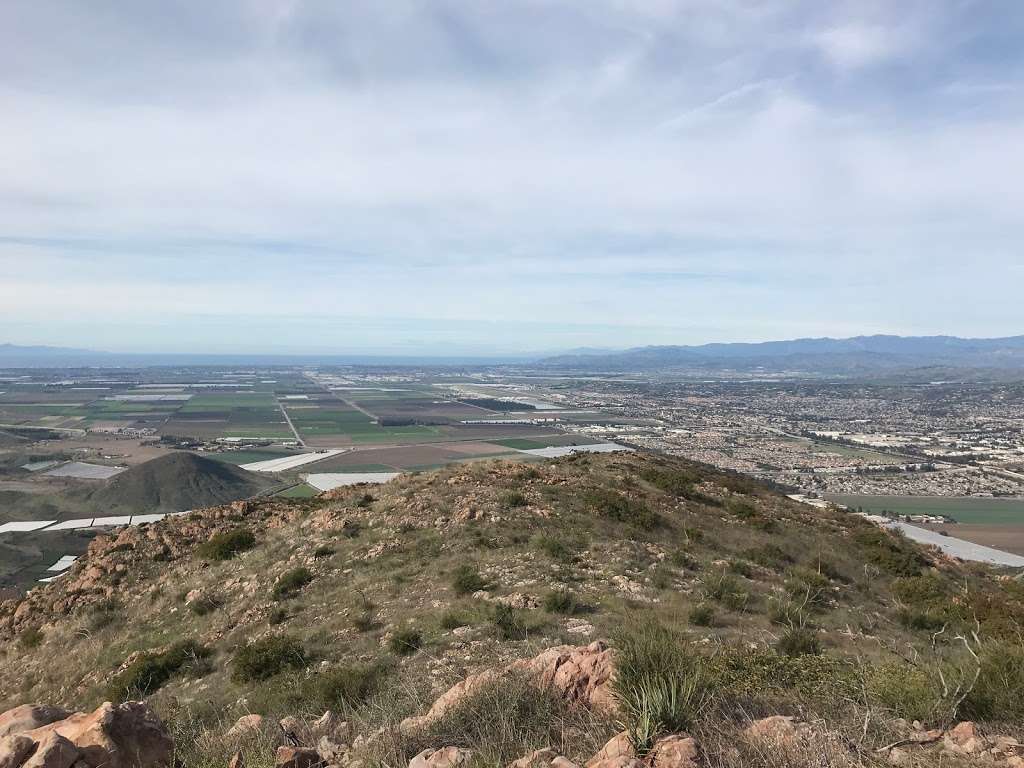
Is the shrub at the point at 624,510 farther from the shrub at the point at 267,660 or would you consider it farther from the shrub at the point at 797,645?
the shrub at the point at 267,660

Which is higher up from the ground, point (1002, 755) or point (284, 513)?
point (1002, 755)

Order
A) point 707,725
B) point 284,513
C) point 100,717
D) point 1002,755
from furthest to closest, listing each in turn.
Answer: point 284,513 < point 100,717 < point 707,725 < point 1002,755

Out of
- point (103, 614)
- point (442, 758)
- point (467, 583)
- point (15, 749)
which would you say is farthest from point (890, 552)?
point (103, 614)

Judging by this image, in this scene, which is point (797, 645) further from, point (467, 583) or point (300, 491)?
point (300, 491)

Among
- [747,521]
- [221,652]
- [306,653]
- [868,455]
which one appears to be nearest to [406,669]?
[306,653]

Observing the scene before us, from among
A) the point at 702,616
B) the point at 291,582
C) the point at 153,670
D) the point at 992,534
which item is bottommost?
the point at 992,534

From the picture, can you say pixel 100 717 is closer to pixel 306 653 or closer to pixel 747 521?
pixel 306 653
